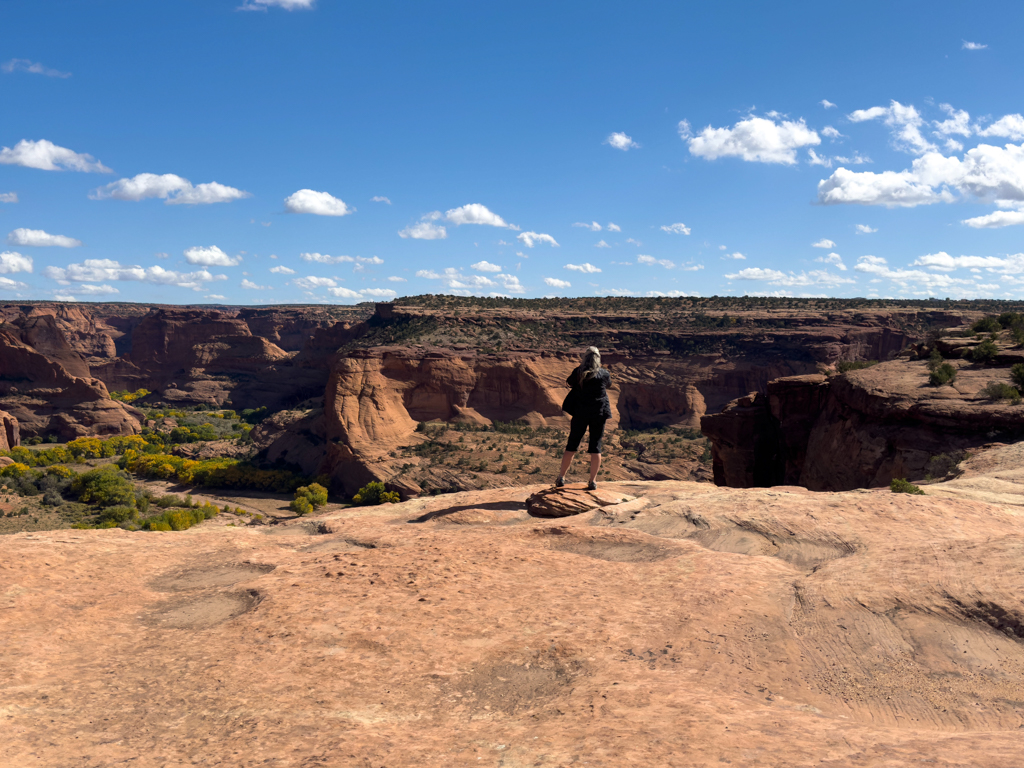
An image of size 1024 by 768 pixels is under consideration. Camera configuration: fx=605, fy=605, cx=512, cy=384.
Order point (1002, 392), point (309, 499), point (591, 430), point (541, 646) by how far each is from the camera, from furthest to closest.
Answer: point (309, 499) → point (1002, 392) → point (591, 430) → point (541, 646)

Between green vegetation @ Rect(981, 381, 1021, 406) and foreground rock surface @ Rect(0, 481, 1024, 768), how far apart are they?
9.63m

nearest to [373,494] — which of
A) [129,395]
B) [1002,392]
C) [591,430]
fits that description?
[591,430]

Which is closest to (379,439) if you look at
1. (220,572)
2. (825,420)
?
(825,420)

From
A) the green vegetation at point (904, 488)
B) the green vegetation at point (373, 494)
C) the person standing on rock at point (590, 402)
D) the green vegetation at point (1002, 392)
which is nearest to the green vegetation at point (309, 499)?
the green vegetation at point (373, 494)

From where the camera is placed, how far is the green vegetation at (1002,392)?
15461 mm

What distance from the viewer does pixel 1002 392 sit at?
15672 millimetres

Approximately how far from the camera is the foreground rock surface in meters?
3.82

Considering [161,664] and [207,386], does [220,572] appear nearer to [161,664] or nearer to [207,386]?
[161,664]

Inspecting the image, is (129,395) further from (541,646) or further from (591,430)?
(541,646)

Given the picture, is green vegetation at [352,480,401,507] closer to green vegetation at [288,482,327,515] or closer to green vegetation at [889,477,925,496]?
green vegetation at [288,482,327,515]

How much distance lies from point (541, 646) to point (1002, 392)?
644 inches

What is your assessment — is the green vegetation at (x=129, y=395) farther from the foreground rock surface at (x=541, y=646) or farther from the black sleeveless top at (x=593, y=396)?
the black sleeveless top at (x=593, y=396)

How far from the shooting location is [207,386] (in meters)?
86.0

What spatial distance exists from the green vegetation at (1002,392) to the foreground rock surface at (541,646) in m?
9.63
